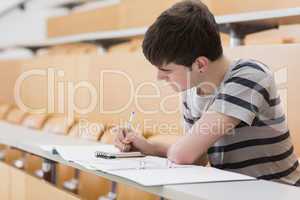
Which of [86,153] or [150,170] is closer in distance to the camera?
[150,170]

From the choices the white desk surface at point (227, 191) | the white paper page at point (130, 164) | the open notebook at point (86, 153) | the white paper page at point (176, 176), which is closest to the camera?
the white desk surface at point (227, 191)

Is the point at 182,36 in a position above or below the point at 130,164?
above

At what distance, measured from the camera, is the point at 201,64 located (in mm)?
1189

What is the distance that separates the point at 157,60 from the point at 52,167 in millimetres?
1060

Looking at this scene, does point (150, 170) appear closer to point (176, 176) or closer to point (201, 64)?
point (176, 176)


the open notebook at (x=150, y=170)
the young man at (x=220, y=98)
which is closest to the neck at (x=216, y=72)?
the young man at (x=220, y=98)

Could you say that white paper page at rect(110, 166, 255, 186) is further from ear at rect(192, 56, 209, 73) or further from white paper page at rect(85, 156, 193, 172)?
ear at rect(192, 56, 209, 73)

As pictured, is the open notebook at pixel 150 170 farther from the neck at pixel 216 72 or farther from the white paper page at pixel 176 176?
the neck at pixel 216 72

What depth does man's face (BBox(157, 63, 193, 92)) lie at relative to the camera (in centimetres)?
118

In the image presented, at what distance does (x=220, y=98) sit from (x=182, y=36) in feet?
0.52

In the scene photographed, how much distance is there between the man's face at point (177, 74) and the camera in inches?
46.6

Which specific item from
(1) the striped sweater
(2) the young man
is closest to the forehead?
(2) the young man

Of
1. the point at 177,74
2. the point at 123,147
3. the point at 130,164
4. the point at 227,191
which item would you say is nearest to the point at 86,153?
the point at 123,147

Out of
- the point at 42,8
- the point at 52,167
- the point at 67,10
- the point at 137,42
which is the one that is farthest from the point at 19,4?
the point at 52,167
